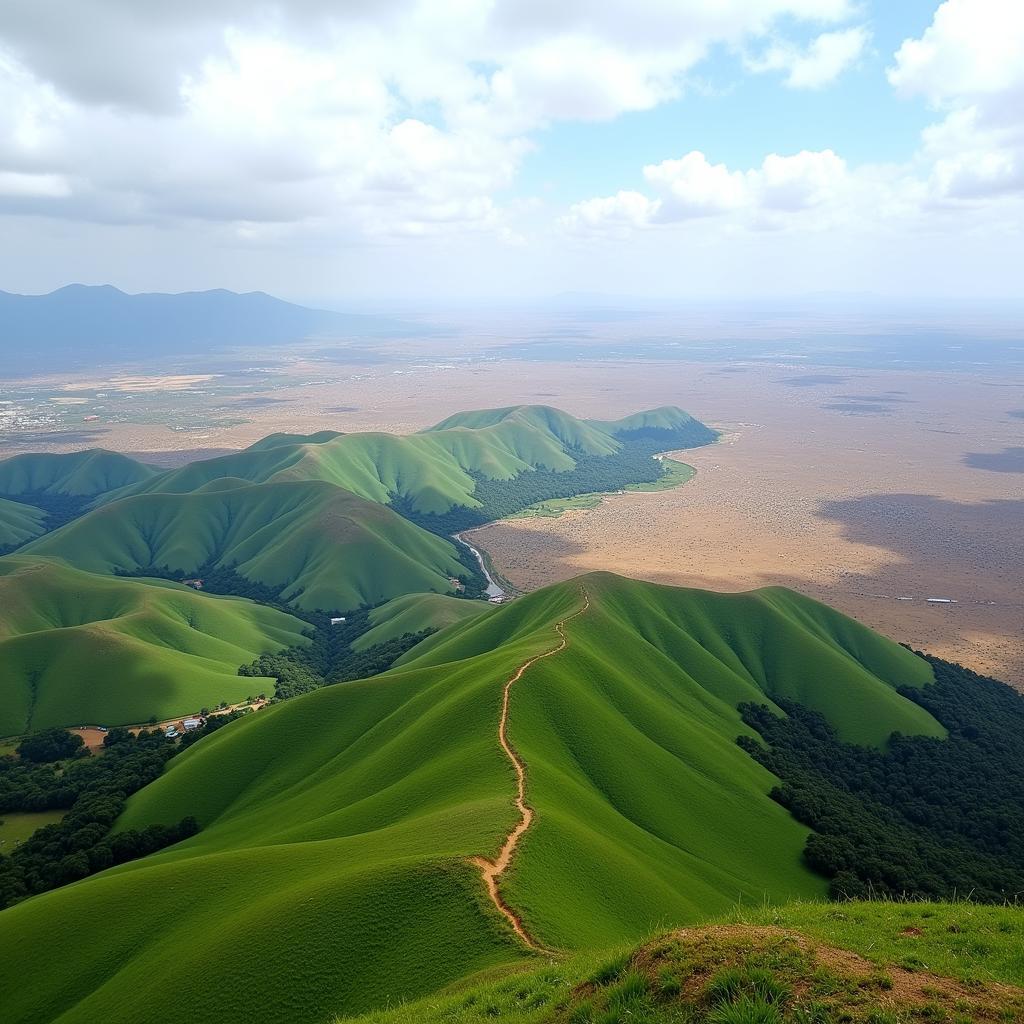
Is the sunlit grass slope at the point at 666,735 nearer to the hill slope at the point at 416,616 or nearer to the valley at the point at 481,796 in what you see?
the valley at the point at 481,796

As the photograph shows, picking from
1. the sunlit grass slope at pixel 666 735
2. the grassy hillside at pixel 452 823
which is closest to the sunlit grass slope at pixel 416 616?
the sunlit grass slope at pixel 666 735

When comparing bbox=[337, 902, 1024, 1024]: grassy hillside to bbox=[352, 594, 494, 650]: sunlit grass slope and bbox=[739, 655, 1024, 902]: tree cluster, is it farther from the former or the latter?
bbox=[352, 594, 494, 650]: sunlit grass slope

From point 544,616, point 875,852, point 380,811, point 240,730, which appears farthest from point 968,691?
point 240,730

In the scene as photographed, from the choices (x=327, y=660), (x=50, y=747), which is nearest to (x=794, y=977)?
(x=50, y=747)

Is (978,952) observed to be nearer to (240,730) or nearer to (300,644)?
(240,730)

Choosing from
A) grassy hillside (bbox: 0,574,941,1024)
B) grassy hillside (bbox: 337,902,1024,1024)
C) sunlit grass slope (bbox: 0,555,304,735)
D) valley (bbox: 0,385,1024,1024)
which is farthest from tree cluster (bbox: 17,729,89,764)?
grassy hillside (bbox: 337,902,1024,1024)
